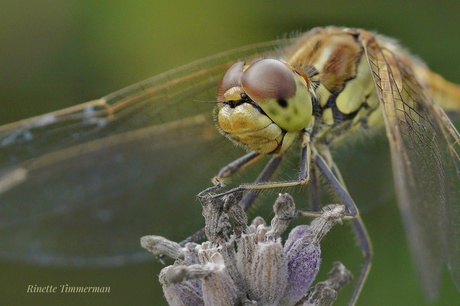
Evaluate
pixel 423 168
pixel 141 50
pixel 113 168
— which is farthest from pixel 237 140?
pixel 141 50

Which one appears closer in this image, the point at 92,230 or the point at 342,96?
the point at 342,96

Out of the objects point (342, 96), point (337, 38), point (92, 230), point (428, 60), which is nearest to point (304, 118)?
point (342, 96)

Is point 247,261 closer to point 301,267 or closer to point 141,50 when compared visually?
→ point 301,267

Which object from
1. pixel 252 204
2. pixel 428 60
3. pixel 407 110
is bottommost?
pixel 252 204

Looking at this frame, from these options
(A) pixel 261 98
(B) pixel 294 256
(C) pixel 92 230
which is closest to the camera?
(B) pixel 294 256

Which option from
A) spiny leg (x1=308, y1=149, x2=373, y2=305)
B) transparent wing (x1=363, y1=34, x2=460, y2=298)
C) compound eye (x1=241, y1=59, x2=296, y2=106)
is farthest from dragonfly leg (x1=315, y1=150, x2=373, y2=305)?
compound eye (x1=241, y1=59, x2=296, y2=106)

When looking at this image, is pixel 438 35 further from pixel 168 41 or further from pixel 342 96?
pixel 342 96

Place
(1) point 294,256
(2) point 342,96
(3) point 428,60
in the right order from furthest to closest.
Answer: (3) point 428,60, (2) point 342,96, (1) point 294,256
